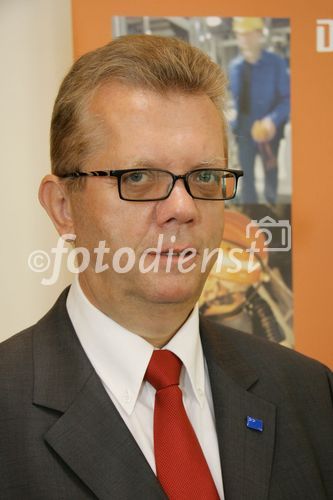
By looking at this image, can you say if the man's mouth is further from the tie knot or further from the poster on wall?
the poster on wall

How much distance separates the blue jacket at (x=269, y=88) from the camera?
2.21m

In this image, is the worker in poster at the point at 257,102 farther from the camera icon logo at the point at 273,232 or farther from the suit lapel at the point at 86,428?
the suit lapel at the point at 86,428

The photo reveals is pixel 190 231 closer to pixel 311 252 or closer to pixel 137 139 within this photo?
pixel 137 139

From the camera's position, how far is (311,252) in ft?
7.36

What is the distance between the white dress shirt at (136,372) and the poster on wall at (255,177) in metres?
0.63

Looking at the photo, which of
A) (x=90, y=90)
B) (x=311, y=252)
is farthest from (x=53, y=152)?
(x=311, y=252)

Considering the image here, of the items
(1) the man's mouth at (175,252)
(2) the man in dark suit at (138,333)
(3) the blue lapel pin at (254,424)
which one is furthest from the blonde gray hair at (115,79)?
(3) the blue lapel pin at (254,424)

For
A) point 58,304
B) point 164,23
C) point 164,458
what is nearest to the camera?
point 164,458

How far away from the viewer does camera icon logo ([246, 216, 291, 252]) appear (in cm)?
223

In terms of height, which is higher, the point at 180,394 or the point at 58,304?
the point at 58,304

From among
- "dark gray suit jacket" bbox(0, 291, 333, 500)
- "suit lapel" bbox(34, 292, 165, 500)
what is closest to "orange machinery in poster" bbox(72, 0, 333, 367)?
"dark gray suit jacket" bbox(0, 291, 333, 500)

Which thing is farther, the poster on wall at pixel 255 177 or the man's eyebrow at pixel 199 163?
the poster on wall at pixel 255 177

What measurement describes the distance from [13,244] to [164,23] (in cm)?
76

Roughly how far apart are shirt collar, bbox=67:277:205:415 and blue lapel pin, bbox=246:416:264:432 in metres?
0.11
